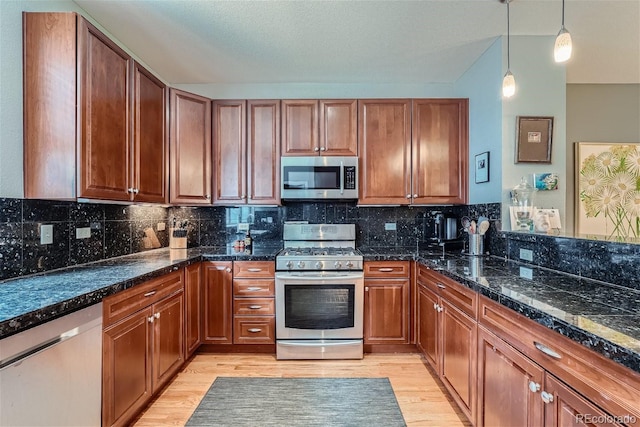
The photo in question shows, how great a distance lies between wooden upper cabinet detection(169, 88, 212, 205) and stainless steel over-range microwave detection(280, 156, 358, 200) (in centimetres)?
78

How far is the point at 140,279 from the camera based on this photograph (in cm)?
172

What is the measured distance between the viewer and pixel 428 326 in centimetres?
238

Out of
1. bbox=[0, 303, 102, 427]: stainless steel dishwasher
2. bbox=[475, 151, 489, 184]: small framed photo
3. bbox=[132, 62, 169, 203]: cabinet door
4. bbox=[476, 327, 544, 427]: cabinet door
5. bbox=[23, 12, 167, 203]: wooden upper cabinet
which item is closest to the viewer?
bbox=[0, 303, 102, 427]: stainless steel dishwasher

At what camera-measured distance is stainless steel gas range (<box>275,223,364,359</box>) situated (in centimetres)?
259

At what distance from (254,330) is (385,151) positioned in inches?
81.8

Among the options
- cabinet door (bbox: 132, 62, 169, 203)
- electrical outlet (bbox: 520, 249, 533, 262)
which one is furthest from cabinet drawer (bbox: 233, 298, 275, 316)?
electrical outlet (bbox: 520, 249, 533, 262)

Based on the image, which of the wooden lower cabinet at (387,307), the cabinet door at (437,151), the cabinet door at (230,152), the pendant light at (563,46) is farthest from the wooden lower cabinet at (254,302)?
the pendant light at (563,46)

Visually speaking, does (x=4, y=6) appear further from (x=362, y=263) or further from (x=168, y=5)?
(x=362, y=263)

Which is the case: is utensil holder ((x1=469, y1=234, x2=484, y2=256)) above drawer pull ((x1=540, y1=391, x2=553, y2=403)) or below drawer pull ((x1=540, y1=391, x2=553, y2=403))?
above

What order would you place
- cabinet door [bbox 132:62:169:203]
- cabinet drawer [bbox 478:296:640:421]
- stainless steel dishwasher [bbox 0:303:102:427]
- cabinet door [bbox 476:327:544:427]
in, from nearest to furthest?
cabinet drawer [bbox 478:296:640:421]
stainless steel dishwasher [bbox 0:303:102:427]
cabinet door [bbox 476:327:544:427]
cabinet door [bbox 132:62:169:203]

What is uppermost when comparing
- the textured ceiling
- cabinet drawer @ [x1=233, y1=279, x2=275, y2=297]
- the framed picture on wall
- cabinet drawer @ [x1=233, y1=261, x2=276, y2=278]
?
the textured ceiling

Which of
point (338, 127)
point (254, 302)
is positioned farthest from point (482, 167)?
point (254, 302)

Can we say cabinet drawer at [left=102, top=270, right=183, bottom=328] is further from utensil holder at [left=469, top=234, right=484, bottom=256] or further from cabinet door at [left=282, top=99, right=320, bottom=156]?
utensil holder at [left=469, top=234, right=484, bottom=256]

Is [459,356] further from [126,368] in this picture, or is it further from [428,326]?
[126,368]
